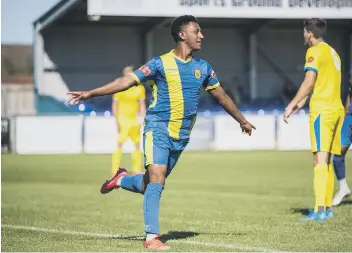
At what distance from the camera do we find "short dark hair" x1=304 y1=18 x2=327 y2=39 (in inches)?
425

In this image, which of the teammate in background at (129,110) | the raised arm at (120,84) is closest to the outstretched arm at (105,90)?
the raised arm at (120,84)

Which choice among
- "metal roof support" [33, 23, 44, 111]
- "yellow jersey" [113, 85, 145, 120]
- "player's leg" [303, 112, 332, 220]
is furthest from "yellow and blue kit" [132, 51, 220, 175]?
"metal roof support" [33, 23, 44, 111]

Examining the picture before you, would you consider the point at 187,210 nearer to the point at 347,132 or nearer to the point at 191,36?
the point at 347,132

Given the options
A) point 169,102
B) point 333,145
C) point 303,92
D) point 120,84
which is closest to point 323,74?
point 303,92

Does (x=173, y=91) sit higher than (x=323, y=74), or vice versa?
(x=323, y=74)

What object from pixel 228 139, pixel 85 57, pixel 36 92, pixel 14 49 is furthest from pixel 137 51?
pixel 14 49

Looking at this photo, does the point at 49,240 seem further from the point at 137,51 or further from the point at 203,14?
the point at 137,51

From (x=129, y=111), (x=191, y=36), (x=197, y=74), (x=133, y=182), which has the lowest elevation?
(x=133, y=182)

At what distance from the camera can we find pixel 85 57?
41.4 metres

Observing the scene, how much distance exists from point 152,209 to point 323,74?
10.3 ft

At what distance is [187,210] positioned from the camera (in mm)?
12562

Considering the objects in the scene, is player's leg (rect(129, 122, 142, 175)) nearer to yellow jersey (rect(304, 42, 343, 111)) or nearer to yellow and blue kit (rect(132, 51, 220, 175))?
yellow jersey (rect(304, 42, 343, 111))

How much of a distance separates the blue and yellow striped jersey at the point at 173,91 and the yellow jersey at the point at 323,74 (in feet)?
7.13

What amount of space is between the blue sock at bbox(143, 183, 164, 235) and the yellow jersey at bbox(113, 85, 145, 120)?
10.6 meters
